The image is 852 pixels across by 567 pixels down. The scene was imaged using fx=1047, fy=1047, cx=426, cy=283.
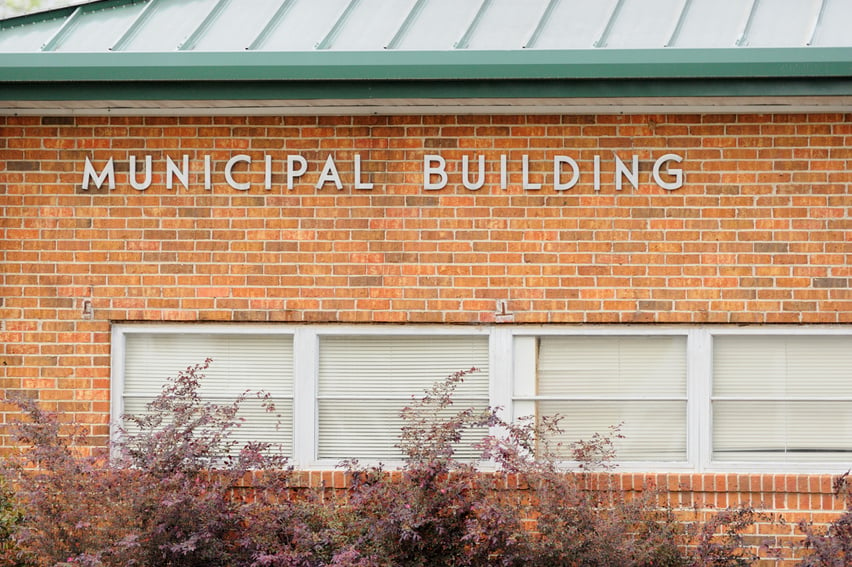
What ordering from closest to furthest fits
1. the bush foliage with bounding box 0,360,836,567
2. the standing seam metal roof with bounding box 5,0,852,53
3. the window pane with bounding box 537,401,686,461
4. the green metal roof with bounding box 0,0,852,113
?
1. the bush foliage with bounding box 0,360,836,567
2. the green metal roof with bounding box 0,0,852,113
3. the standing seam metal roof with bounding box 5,0,852,53
4. the window pane with bounding box 537,401,686,461

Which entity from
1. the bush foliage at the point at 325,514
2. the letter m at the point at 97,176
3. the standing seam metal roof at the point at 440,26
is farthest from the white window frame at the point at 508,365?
the standing seam metal roof at the point at 440,26

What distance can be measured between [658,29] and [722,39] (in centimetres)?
45

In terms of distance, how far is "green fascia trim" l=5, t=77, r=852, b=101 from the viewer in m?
7.06

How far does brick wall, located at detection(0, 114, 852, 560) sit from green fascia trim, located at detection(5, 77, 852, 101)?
500 mm

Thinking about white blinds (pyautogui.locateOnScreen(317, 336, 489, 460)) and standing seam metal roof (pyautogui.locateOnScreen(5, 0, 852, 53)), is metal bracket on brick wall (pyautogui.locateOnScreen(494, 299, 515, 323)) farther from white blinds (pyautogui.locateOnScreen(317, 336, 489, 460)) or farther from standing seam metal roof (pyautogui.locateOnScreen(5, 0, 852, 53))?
standing seam metal roof (pyautogui.locateOnScreen(5, 0, 852, 53))

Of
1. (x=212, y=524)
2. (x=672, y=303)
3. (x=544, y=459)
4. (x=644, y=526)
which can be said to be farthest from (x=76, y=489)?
(x=672, y=303)

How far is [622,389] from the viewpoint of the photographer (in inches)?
304

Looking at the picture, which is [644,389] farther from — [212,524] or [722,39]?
[212,524]

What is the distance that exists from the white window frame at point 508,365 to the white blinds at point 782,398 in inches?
3.1

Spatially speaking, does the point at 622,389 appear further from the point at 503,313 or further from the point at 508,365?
the point at 503,313

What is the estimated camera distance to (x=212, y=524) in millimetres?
6617

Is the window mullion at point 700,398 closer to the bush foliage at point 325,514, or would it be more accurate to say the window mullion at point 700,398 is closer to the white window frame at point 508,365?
the white window frame at point 508,365

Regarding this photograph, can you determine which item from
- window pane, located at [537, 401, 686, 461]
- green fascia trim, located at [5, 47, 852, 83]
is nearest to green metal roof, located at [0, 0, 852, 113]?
green fascia trim, located at [5, 47, 852, 83]

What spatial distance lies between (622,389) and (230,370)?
2.94 metres
